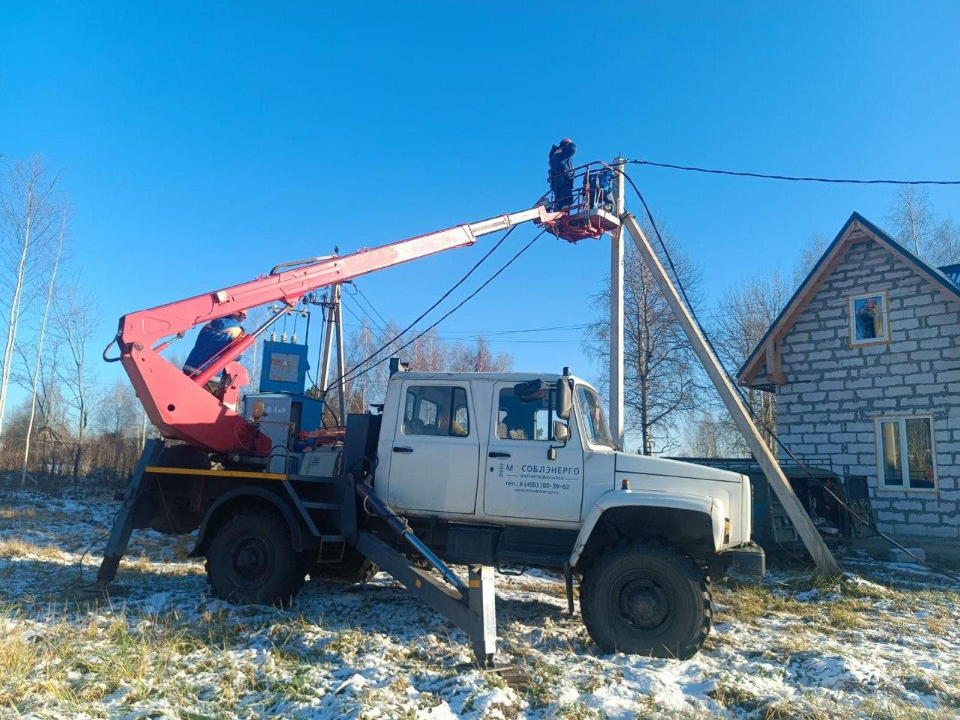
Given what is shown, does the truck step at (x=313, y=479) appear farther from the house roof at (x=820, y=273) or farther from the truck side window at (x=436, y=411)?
the house roof at (x=820, y=273)

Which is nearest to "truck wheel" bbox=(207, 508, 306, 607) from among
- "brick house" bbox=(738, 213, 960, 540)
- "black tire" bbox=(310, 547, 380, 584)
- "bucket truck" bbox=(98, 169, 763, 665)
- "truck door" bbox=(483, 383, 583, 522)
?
"bucket truck" bbox=(98, 169, 763, 665)

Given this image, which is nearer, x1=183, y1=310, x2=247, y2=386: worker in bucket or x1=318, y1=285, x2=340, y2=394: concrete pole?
x1=183, y1=310, x2=247, y2=386: worker in bucket

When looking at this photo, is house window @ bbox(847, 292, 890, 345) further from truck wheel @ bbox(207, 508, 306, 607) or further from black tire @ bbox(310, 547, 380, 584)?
truck wheel @ bbox(207, 508, 306, 607)

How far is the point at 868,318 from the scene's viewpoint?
14125mm

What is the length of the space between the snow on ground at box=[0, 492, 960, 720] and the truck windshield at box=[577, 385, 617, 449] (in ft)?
6.31

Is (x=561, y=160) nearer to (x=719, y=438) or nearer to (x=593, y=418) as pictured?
(x=593, y=418)

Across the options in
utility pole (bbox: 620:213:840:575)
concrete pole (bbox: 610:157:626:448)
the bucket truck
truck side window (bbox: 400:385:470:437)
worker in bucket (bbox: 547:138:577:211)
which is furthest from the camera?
worker in bucket (bbox: 547:138:577:211)

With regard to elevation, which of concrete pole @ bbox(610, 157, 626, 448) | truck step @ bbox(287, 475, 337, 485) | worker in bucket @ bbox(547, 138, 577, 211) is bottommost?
truck step @ bbox(287, 475, 337, 485)

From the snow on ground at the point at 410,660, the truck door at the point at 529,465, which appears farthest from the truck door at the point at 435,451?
the snow on ground at the point at 410,660

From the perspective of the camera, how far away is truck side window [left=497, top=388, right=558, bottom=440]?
627 centimetres

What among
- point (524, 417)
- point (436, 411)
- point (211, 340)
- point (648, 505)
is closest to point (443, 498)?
point (436, 411)

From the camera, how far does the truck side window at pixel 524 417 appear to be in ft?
20.6

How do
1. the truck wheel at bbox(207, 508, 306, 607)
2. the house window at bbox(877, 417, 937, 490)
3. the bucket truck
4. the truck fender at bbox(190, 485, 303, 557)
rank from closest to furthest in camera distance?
1. the bucket truck
2. the truck fender at bbox(190, 485, 303, 557)
3. the truck wheel at bbox(207, 508, 306, 607)
4. the house window at bbox(877, 417, 937, 490)

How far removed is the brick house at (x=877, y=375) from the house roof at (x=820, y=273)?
2 centimetres
